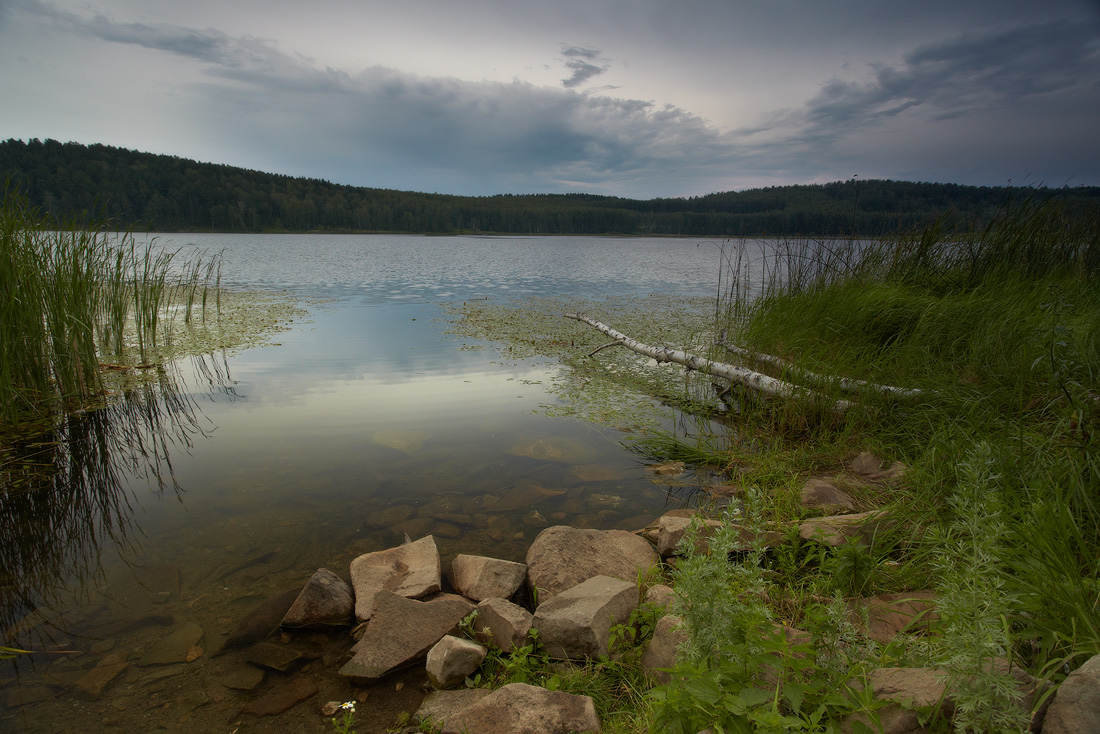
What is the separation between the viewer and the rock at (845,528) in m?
2.92

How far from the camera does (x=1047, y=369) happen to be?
10.9 ft

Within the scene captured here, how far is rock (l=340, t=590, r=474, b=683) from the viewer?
247 centimetres

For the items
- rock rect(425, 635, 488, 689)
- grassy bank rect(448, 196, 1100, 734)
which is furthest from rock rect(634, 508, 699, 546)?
rock rect(425, 635, 488, 689)

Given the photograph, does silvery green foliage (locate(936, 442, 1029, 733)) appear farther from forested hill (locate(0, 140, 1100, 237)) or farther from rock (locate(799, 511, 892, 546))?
forested hill (locate(0, 140, 1100, 237))

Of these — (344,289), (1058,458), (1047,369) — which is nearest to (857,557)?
(1058,458)

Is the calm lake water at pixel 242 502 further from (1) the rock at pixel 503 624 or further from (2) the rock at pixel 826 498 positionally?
(2) the rock at pixel 826 498

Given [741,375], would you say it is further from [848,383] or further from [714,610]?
[714,610]

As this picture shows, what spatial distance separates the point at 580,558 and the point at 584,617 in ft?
2.57

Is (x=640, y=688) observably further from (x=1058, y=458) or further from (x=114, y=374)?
(x=114, y=374)

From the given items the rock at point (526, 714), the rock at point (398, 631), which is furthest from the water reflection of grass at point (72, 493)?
the rock at point (526, 714)

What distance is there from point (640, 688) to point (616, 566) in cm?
96

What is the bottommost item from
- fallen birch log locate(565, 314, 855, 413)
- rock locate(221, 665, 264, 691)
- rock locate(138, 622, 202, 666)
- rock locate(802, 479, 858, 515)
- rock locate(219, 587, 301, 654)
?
rock locate(221, 665, 264, 691)

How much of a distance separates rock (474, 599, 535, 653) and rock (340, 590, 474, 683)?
140 mm

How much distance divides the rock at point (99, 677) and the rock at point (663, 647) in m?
2.47
